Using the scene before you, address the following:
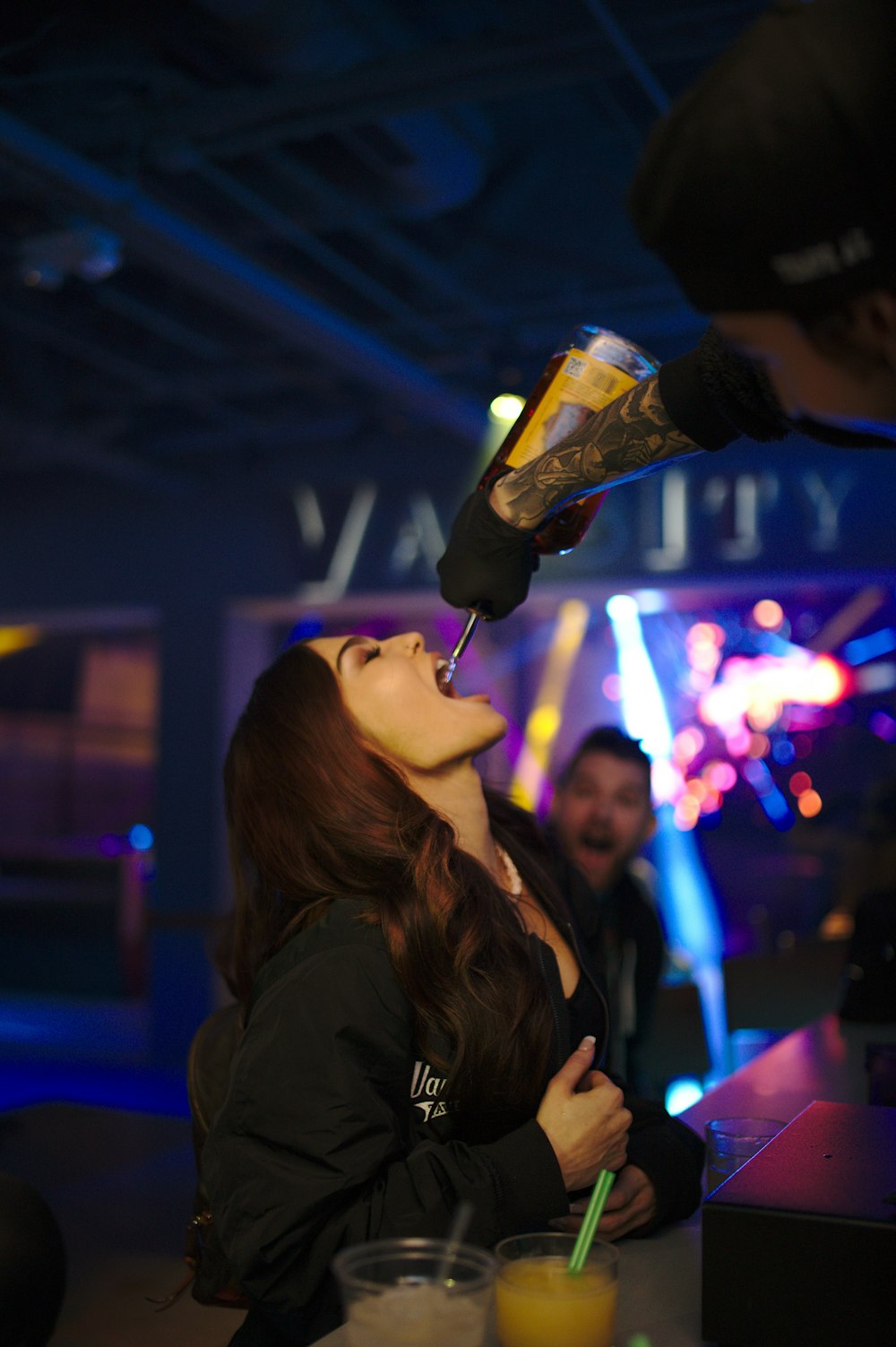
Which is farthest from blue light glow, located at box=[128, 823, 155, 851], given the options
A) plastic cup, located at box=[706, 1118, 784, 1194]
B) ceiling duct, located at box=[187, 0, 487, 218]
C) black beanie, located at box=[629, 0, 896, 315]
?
black beanie, located at box=[629, 0, 896, 315]

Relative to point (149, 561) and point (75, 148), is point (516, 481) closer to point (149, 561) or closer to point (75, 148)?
point (75, 148)

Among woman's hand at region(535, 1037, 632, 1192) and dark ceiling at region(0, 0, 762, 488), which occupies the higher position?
dark ceiling at region(0, 0, 762, 488)

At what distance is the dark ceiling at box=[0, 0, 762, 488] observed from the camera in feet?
9.48

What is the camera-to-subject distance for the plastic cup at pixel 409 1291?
30.5 inches

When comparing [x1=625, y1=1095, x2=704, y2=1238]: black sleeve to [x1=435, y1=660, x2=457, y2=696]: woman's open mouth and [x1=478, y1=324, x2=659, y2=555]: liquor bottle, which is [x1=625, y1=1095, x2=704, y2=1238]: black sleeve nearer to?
[x1=435, y1=660, x2=457, y2=696]: woman's open mouth

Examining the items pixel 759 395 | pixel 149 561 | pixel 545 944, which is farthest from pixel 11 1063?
pixel 759 395

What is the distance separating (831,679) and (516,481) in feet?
17.8

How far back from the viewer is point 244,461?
6.54 metres

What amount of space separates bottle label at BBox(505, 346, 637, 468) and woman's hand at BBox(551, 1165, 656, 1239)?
0.82m

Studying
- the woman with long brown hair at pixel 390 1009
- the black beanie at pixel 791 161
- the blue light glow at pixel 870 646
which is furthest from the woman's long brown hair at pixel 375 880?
the blue light glow at pixel 870 646

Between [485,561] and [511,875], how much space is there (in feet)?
1.52

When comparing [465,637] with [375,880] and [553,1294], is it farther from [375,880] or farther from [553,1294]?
[553,1294]

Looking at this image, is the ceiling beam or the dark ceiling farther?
the ceiling beam

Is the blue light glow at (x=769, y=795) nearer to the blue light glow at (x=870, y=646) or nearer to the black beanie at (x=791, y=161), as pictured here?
the blue light glow at (x=870, y=646)
